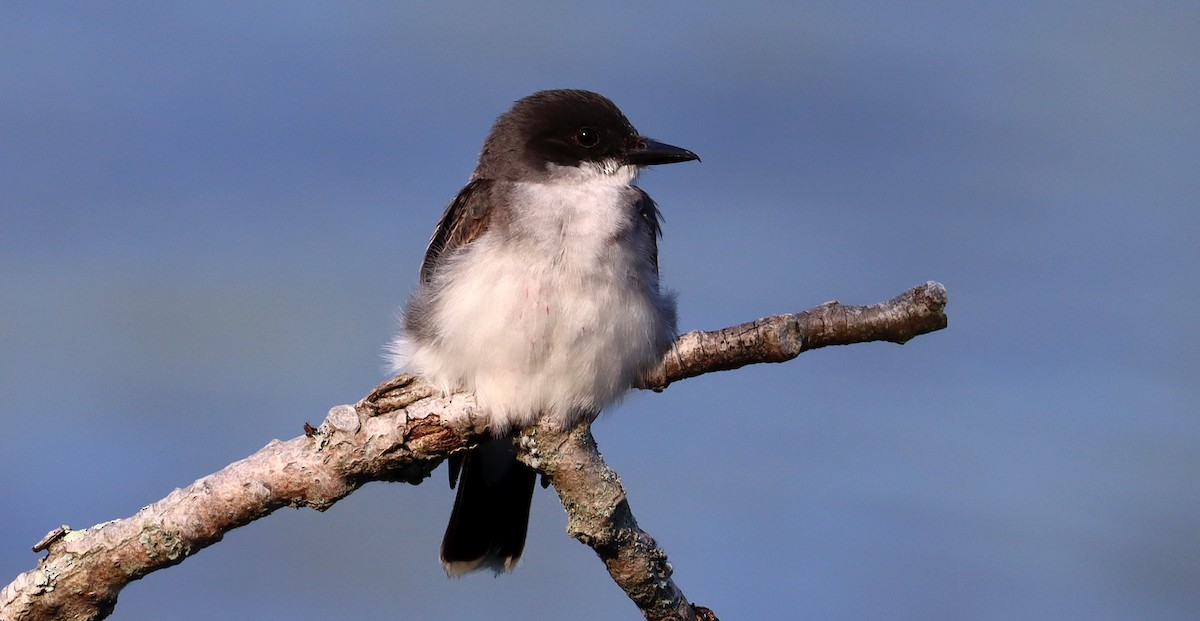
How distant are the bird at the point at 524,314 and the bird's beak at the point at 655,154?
15cm

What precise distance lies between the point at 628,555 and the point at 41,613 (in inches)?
79.5

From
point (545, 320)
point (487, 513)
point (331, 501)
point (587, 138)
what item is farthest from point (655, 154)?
point (331, 501)

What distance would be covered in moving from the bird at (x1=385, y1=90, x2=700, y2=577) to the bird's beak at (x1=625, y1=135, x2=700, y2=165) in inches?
5.9

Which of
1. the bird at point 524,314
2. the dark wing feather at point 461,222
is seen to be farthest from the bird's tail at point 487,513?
the dark wing feather at point 461,222

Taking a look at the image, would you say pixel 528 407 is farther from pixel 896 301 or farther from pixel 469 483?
pixel 896 301

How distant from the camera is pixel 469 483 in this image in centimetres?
506

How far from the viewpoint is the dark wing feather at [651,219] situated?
4.86 metres

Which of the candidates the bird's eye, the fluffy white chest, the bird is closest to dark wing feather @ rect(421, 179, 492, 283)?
the bird

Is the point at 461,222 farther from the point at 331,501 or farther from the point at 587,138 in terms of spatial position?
the point at 331,501

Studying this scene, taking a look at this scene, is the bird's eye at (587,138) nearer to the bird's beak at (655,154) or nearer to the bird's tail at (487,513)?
the bird's beak at (655,154)

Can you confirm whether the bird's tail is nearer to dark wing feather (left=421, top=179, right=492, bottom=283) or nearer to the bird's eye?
dark wing feather (left=421, top=179, right=492, bottom=283)

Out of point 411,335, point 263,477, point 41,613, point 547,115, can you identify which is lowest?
point 41,613

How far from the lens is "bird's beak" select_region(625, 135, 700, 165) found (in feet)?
17.3

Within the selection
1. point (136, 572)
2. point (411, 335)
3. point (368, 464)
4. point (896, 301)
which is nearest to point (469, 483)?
point (411, 335)
